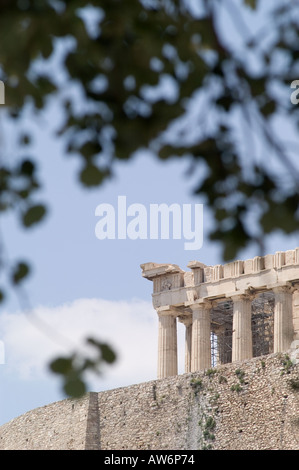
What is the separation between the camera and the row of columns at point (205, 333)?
38.1 meters

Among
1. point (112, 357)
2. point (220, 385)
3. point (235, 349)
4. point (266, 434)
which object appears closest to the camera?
point (112, 357)

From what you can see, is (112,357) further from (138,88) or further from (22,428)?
(22,428)

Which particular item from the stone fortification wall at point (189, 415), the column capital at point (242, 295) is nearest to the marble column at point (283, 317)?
the column capital at point (242, 295)

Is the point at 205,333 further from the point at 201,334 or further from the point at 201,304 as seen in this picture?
the point at 201,304

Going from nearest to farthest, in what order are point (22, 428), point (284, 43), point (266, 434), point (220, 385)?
point (284, 43) < point (266, 434) < point (220, 385) < point (22, 428)

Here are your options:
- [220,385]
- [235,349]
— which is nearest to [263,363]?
[220,385]

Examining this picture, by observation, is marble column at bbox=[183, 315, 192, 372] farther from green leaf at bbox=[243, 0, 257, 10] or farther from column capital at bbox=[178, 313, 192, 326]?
green leaf at bbox=[243, 0, 257, 10]

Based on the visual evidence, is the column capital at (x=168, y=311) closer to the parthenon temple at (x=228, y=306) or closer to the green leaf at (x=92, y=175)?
the parthenon temple at (x=228, y=306)

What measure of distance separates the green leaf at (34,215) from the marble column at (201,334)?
1280 inches

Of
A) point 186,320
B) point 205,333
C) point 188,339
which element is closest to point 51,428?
point 205,333

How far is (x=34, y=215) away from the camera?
7.71 metres

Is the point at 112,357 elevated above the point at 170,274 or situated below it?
below

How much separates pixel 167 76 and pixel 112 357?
6.01 ft

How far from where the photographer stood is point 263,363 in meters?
29.7
